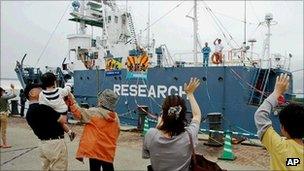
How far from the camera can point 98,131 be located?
4.57 m

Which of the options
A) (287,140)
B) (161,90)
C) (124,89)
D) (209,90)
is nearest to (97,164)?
(287,140)

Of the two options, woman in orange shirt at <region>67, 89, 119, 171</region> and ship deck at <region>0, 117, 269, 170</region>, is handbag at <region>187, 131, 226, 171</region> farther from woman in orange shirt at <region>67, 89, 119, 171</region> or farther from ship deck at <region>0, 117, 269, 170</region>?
ship deck at <region>0, 117, 269, 170</region>

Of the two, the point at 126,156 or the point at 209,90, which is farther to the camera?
the point at 209,90

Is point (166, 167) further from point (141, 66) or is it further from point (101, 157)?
point (141, 66)

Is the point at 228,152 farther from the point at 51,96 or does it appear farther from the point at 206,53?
the point at 206,53

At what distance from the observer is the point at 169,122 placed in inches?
116

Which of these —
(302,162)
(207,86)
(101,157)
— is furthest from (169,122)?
(207,86)

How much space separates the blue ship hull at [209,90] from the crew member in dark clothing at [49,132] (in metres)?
9.32

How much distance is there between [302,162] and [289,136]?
0.20 meters

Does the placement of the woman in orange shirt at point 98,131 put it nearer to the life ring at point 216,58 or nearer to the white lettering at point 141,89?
the life ring at point 216,58

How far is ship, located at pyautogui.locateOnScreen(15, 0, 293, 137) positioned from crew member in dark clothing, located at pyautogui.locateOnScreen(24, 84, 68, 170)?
7.03 m

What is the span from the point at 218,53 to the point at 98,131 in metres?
10.5

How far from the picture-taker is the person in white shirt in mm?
14238

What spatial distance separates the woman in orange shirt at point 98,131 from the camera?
14.9 ft
